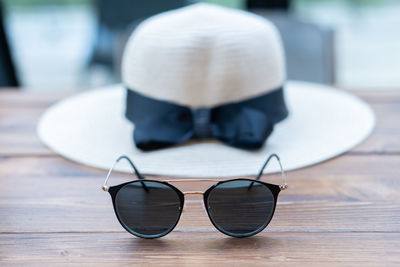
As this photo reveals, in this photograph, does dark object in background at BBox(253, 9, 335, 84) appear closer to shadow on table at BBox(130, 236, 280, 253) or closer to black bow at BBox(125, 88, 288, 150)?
black bow at BBox(125, 88, 288, 150)

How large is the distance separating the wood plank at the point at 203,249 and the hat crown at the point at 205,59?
0.28 meters

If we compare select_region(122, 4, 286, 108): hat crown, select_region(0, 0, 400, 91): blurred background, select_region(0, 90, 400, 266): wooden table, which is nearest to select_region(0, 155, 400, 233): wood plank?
→ select_region(0, 90, 400, 266): wooden table

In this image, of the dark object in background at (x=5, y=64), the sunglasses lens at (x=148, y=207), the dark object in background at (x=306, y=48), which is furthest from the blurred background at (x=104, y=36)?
the sunglasses lens at (x=148, y=207)

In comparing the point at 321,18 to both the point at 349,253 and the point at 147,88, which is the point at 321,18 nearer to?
the point at 147,88

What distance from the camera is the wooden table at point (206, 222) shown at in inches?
20.8

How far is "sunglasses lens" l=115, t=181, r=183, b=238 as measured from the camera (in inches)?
22.0

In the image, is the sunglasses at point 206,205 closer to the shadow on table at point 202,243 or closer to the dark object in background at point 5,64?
the shadow on table at point 202,243

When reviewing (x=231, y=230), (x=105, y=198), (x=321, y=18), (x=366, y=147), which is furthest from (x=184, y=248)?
(x=321, y=18)

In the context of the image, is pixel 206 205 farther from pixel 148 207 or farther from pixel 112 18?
pixel 112 18

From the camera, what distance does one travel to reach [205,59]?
2.49ft

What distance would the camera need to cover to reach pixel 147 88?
0.80 m

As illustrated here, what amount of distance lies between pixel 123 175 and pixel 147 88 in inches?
6.6

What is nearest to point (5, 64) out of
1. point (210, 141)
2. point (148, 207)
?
point (210, 141)

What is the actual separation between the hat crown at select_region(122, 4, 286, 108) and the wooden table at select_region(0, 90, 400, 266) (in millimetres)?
168
